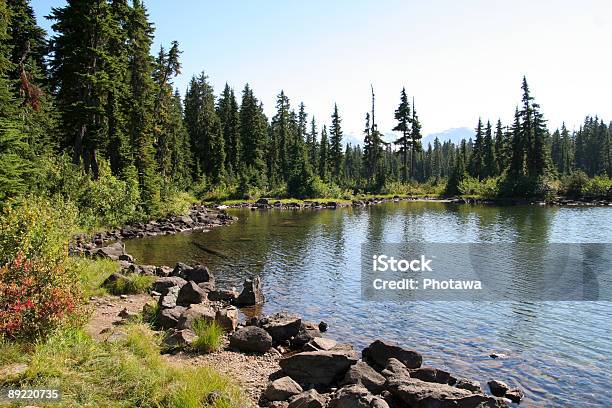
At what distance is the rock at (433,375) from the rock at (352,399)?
Result: 2965mm

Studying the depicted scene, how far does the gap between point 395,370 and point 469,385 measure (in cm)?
182

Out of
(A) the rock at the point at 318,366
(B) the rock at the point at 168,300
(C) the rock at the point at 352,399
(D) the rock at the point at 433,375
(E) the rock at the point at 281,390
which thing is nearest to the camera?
(C) the rock at the point at 352,399

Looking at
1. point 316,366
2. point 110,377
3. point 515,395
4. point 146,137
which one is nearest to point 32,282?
point 110,377

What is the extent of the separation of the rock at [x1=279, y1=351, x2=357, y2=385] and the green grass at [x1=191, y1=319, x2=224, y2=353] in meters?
2.26

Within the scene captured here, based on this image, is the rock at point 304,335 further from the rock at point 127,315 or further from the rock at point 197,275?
the rock at point 197,275

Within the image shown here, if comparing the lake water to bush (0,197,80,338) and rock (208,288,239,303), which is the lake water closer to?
rock (208,288,239,303)

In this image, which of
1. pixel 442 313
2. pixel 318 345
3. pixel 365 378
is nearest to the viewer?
pixel 365 378

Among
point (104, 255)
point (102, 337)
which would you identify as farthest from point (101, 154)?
point (102, 337)

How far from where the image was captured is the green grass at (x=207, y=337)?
1277cm

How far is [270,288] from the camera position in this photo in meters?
22.0

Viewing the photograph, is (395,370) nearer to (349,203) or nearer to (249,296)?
(249,296)

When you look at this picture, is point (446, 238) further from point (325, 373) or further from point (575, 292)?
point (325, 373)

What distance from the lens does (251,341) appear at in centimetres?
1345

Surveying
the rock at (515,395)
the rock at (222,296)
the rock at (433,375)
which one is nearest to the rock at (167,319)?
the rock at (222,296)
